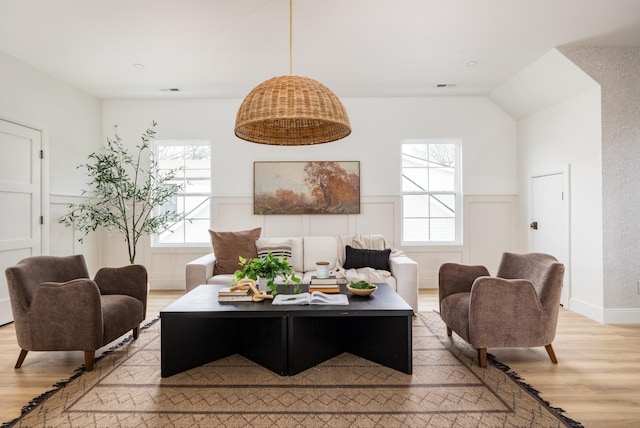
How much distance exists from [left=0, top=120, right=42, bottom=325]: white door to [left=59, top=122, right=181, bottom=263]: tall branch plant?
0.43 meters

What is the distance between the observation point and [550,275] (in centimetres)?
254

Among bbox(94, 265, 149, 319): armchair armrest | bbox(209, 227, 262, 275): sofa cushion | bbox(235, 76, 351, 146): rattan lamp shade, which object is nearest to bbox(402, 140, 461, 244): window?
bbox(209, 227, 262, 275): sofa cushion

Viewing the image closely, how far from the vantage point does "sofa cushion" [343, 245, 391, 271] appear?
13.2 ft

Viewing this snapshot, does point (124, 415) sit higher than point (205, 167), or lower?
lower

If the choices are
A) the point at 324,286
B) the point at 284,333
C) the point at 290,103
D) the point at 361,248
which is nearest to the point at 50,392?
the point at 284,333

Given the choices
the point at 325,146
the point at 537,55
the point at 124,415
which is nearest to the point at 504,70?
the point at 537,55

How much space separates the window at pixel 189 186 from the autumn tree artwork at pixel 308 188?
81 cm

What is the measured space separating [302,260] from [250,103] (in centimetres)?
256

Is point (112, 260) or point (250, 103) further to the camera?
point (112, 260)

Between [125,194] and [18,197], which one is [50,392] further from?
[125,194]

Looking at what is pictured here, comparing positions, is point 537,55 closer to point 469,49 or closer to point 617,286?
point 469,49

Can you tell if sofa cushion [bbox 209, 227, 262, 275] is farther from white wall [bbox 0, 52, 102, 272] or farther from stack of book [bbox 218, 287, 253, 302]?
white wall [bbox 0, 52, 102, 272]

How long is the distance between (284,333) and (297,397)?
1.30 ft

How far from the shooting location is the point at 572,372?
2.50 metres
